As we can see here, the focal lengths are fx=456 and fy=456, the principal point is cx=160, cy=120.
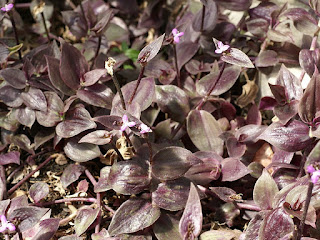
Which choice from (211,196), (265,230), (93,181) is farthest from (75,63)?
(265,230)

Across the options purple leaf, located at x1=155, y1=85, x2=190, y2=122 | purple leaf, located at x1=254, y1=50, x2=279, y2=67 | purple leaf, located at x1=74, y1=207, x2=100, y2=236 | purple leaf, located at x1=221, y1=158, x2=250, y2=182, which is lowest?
purple leaf, located at x1=74, y1=207, x2=100, y2=236

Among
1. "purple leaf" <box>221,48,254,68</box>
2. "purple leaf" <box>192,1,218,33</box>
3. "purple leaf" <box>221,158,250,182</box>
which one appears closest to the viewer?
"purple leaf" <box>221,48,254,68</box>

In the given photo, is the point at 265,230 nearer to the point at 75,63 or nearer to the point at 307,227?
the point at 307,227

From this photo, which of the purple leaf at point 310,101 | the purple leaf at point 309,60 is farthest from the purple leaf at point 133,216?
the purple leaf at point 309,60

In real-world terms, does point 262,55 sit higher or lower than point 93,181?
higher

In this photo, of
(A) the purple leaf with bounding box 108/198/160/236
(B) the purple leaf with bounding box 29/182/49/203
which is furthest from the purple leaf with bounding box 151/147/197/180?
(B) the purple leaf with bounding box 29/182/49/203

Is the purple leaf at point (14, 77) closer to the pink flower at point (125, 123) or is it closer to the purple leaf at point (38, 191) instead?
the purple leaf at point (38, 191)

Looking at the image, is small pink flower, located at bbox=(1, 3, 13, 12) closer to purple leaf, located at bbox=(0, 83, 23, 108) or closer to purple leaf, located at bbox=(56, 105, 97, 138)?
purple leaf, located at bbox=(0, 83, 23, 108)
